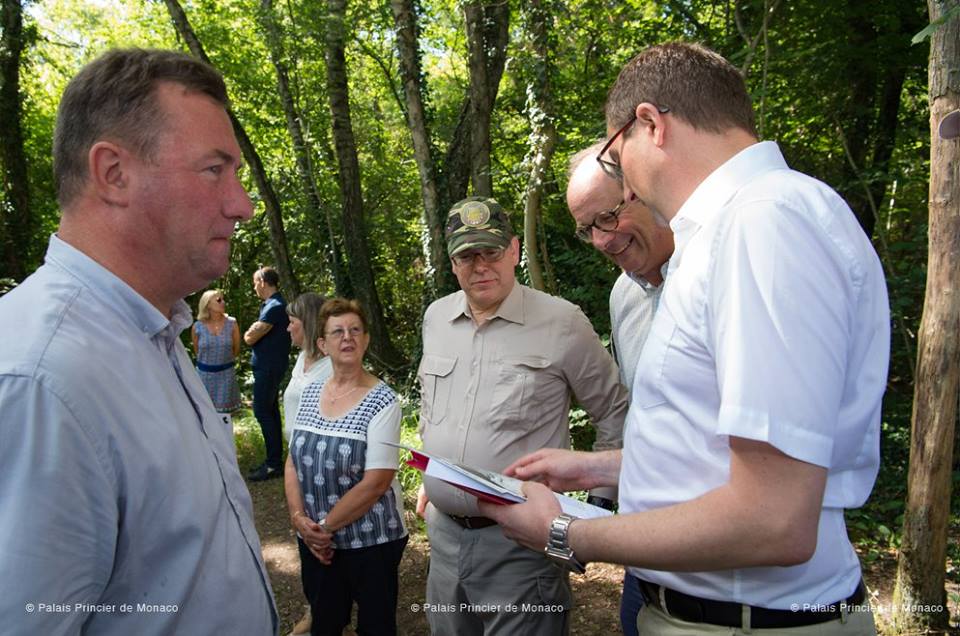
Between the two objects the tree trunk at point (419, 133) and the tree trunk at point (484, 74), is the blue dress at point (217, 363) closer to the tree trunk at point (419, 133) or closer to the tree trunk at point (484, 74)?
the tree trunk at point (419, 133)

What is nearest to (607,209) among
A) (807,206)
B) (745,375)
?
(807,206)

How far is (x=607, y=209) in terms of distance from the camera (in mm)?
2699

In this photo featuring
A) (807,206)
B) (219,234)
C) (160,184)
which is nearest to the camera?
(807,206)

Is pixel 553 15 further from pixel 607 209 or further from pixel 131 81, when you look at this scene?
pixel 131 81

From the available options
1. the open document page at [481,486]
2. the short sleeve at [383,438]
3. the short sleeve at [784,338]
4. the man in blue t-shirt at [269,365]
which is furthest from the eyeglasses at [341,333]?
the man in blue t-shirt at [269,365]

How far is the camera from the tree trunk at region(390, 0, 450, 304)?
8781 millimetres

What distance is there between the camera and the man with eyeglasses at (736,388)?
47.0 inches

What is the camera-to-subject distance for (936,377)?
3.47 meters

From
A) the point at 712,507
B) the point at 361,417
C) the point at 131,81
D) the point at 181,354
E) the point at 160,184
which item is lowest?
the point at 361,417

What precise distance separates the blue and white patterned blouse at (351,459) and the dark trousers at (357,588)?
0.27ft

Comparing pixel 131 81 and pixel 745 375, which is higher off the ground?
pixel 131 81

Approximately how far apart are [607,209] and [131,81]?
1741 mm

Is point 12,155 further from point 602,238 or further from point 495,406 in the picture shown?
point 602,238

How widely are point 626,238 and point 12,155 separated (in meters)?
14.0
